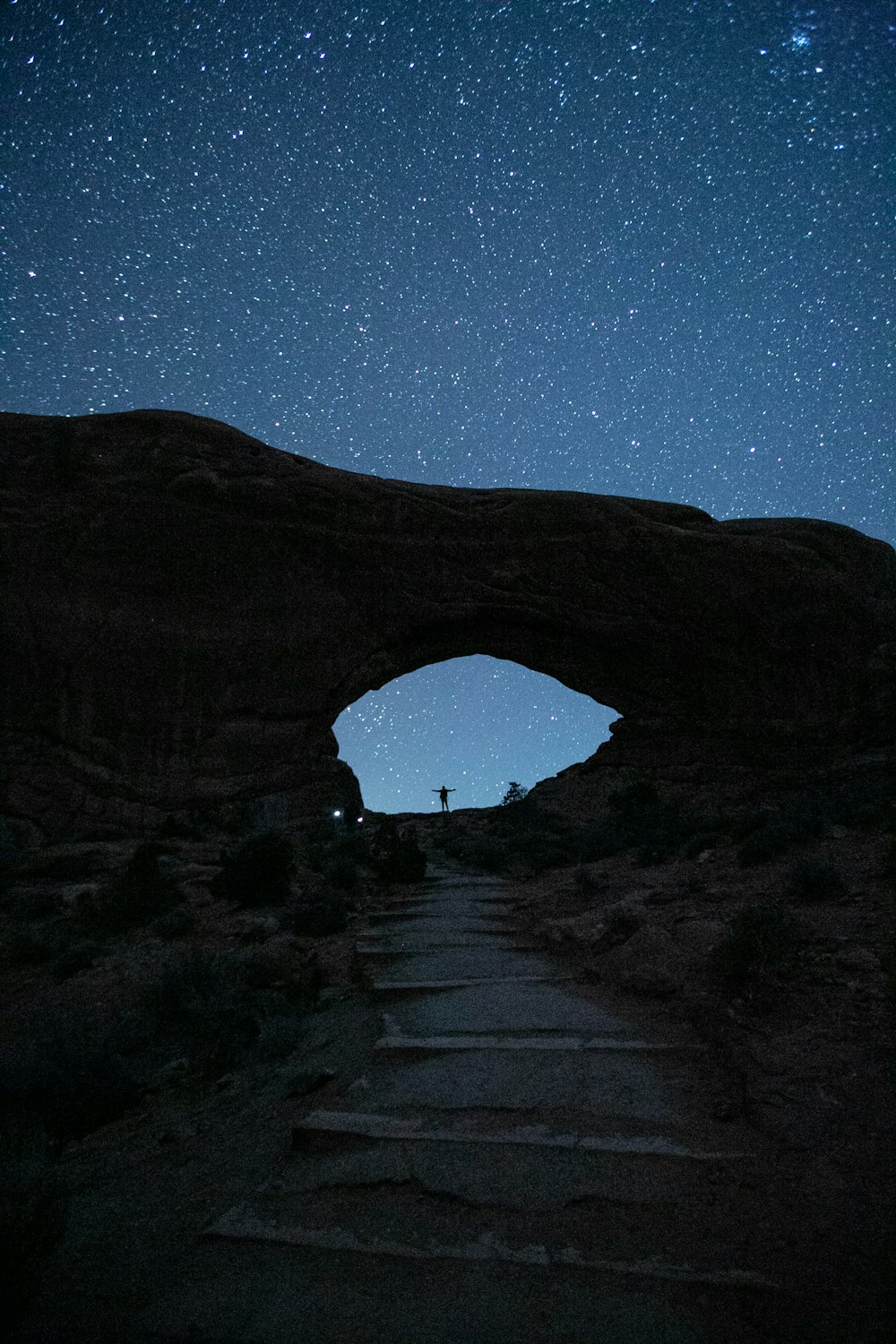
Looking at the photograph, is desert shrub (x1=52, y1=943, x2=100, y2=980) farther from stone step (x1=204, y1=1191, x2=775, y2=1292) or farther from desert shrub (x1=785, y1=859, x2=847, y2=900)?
desert shrub (x1=785, y1=859, x2=847, y2=900)

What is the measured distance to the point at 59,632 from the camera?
687 inches

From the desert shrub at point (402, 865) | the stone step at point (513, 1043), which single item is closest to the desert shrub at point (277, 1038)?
the stone step at point (513, 1043)

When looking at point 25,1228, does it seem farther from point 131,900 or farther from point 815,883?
point 131,900

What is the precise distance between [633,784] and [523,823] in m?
4.02

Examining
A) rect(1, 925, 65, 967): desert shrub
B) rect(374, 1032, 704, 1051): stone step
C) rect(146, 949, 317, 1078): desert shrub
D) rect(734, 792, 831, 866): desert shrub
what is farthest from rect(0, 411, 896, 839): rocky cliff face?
rect(374, 1032, 704, 1051): stone step

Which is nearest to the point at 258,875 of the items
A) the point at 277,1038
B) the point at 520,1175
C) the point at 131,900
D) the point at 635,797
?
the point at 131,900

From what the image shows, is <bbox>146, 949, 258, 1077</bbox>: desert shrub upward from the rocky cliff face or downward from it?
downward

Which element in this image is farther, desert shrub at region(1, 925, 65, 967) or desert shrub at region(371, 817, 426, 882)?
desert shrub at region(371, 817, 426, 882)

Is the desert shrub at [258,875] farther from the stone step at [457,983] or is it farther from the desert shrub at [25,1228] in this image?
the desert shrub at [25,1228]

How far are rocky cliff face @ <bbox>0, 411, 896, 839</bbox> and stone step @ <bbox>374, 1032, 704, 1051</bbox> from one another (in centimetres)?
1412

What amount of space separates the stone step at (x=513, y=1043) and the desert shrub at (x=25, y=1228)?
223cm

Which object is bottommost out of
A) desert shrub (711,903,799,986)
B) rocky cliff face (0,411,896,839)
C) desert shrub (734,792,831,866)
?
desert shrub (711,903,799,986)

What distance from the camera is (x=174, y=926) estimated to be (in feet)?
26.6

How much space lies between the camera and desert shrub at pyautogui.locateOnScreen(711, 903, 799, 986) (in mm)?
4227
